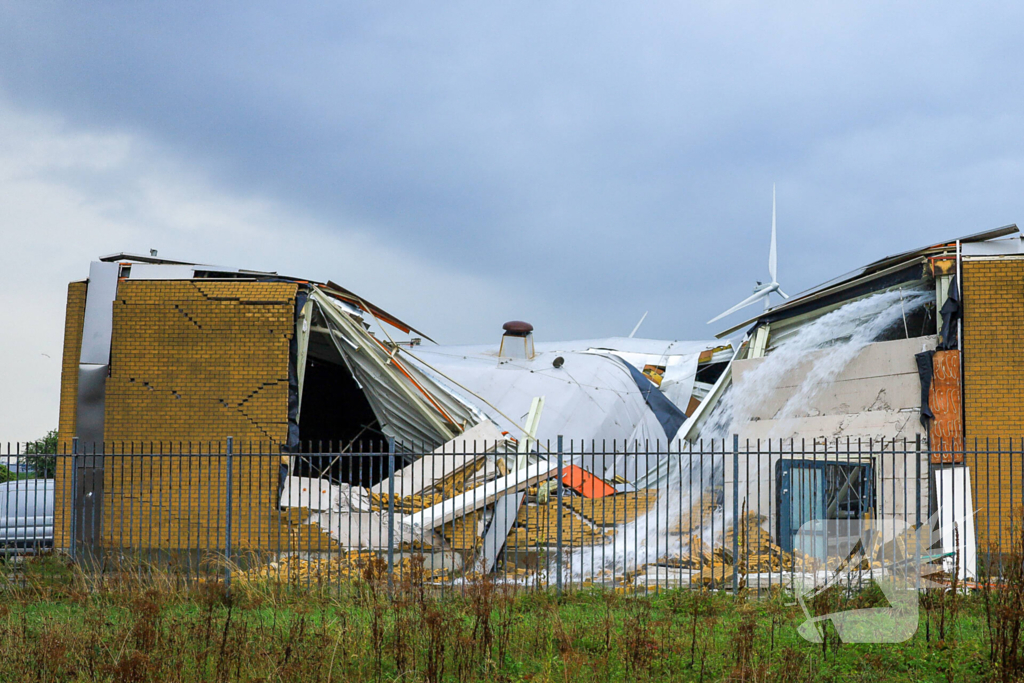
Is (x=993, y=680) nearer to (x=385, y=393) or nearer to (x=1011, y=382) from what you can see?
(x=1011, y=382)

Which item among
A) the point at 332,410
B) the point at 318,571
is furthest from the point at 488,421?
the point at 332,410

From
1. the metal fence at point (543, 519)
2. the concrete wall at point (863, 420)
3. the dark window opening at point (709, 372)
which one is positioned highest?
the dark window opening at point (709, 372)

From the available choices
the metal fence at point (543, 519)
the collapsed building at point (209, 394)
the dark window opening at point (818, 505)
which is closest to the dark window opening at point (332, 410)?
the collapsed building at point (209, 394)

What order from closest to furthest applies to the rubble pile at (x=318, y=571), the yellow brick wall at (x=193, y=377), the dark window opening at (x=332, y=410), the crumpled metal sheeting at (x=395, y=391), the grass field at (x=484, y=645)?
the grass field at (x=484, y=645) → the rubble pile at (x=318, y=571) → the yellow brick wall at (x=193, y=377) → the crumpled metal sheeting at (x=395, y=391) → the dark window opening at (x=332, y=410)

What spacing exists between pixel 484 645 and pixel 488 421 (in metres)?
9.19

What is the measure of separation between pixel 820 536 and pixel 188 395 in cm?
1047

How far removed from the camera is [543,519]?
13219mm

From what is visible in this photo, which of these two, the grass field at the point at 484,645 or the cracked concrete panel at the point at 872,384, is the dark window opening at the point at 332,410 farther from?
the grass field at the point at 484,645

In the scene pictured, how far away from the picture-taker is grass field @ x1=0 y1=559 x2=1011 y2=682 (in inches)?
285

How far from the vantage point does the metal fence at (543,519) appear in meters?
11.8

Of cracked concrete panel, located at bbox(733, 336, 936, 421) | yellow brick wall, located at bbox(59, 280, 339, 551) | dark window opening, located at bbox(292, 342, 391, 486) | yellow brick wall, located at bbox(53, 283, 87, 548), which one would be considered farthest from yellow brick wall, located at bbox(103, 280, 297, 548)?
cracked concrete panel, located at bbox(733, 336, 936, 421)

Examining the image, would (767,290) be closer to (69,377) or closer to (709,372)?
(709,372)

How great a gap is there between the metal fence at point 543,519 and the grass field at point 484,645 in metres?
1.69

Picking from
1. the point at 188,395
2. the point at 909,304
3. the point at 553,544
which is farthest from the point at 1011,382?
the point at 188,395
